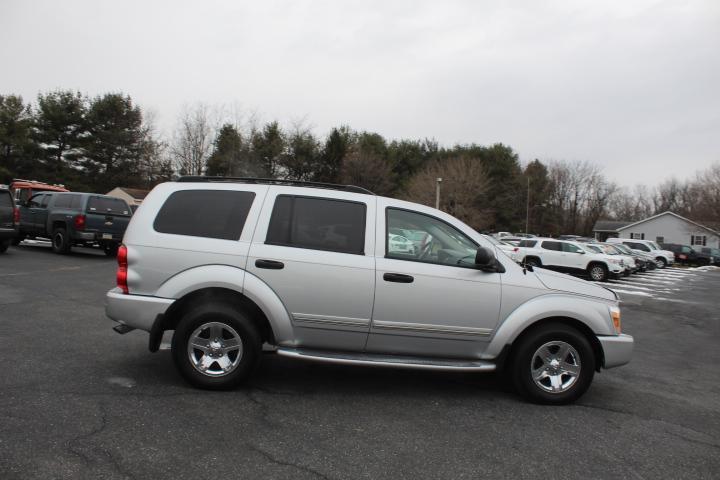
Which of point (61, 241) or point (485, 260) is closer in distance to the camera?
point (485, 260)

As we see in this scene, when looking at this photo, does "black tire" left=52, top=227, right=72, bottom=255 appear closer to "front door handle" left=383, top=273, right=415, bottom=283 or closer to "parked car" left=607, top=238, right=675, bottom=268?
"front door handle" left=383, top=273, right=415, bottom=283

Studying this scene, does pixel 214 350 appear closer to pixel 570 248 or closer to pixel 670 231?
pixel 570 248

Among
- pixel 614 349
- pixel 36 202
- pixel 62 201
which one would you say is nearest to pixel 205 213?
pixel 614 349

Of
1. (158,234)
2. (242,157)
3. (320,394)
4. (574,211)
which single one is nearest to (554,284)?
(320,394)

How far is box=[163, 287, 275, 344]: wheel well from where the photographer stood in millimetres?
4395

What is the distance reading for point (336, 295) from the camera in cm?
434

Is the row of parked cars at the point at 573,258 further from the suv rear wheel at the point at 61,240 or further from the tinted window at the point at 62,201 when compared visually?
the tinted window at the point at 62,201

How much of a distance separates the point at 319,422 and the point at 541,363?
2099 millimetres

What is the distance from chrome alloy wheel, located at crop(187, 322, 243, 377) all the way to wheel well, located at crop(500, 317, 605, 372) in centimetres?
238

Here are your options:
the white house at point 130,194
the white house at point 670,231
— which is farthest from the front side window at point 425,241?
the white house at point 670,231

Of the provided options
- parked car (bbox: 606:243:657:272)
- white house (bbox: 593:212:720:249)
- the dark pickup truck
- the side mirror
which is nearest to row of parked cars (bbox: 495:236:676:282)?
parked car (bbox: 606:243:657:272)

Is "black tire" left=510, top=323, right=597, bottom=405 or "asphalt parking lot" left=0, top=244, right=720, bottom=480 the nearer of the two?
"asphalt parking lot" left=0, top=244, right=720, bottom=480

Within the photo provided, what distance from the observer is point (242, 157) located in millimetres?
43094

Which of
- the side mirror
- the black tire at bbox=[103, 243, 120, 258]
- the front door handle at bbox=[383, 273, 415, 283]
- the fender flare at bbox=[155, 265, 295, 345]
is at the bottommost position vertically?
the black tire at bbox=[103, 243, 120, 258]
